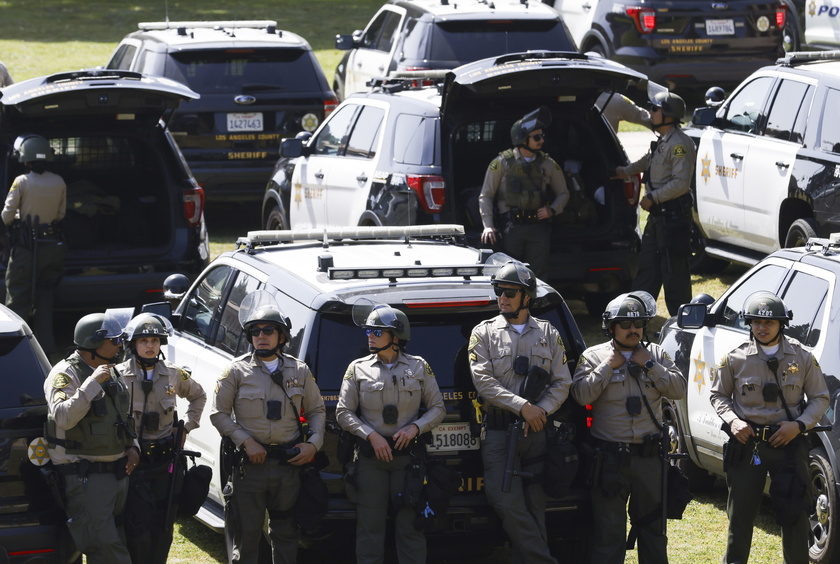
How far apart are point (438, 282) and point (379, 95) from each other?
543 cm

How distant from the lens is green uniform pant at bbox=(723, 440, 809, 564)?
7371 millimetres

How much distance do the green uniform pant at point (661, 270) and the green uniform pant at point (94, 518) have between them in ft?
19.8

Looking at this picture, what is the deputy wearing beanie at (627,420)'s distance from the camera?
7.29 metres

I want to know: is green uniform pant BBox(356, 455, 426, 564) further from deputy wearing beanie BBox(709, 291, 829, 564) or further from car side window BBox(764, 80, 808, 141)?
car side window BBox(764, 80, 808, 141)

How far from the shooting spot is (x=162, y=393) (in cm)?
726

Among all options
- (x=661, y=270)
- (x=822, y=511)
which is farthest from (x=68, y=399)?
(x=661, y=270)

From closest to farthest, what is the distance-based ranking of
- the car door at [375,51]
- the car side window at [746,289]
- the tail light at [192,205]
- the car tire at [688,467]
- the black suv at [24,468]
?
the black suv at [24,468], the car side window at [746,289], the car tire at [688,467], the tail light at [192,205], the car door at [375,51]

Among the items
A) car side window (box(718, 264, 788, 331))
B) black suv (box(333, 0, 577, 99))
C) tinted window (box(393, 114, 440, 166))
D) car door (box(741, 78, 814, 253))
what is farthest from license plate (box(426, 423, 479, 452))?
black suv (box(333, 0, 577, 99))

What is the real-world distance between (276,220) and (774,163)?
4.62 meters

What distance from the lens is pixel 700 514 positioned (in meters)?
8.86

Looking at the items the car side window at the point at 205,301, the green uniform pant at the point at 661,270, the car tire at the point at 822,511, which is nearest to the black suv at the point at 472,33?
the green uniform pant at the point at 661,270

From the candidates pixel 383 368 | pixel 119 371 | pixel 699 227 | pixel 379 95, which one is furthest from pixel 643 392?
pixel 699 227

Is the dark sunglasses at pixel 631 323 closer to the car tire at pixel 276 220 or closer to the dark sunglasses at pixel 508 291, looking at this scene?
the dark sunglasses at pixel 508 291

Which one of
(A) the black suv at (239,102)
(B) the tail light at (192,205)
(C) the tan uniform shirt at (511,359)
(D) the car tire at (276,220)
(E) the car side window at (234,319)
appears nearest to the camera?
(C) the tan uniform shirt at (511,359)
